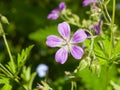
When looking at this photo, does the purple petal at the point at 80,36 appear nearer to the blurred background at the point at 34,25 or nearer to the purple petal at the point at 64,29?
the purple petal at the point at 64,29

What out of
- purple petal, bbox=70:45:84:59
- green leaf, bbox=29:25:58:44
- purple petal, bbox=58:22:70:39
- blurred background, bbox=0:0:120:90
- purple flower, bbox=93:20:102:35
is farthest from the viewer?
blurred background, bbox=0:0:120:90

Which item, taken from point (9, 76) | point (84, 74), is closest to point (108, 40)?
point (9, 76)

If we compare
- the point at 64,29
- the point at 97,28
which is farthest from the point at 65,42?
the point at 97,28

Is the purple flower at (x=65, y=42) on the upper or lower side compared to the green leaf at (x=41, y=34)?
upper

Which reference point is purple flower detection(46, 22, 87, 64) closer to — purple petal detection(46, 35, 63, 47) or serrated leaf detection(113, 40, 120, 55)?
purple petal detection(46, 35, 63, 47)

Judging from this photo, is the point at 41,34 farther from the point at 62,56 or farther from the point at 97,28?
the point at 62,56

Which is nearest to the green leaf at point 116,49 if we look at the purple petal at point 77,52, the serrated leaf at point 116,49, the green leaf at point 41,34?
the serrated leaf at point 116,49

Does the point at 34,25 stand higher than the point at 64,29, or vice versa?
the point at 64,29

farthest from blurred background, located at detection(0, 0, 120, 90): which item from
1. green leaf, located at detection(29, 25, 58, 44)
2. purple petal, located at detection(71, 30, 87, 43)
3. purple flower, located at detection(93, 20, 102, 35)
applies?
purple petal, located at detection(71, 30, 87, 43)
